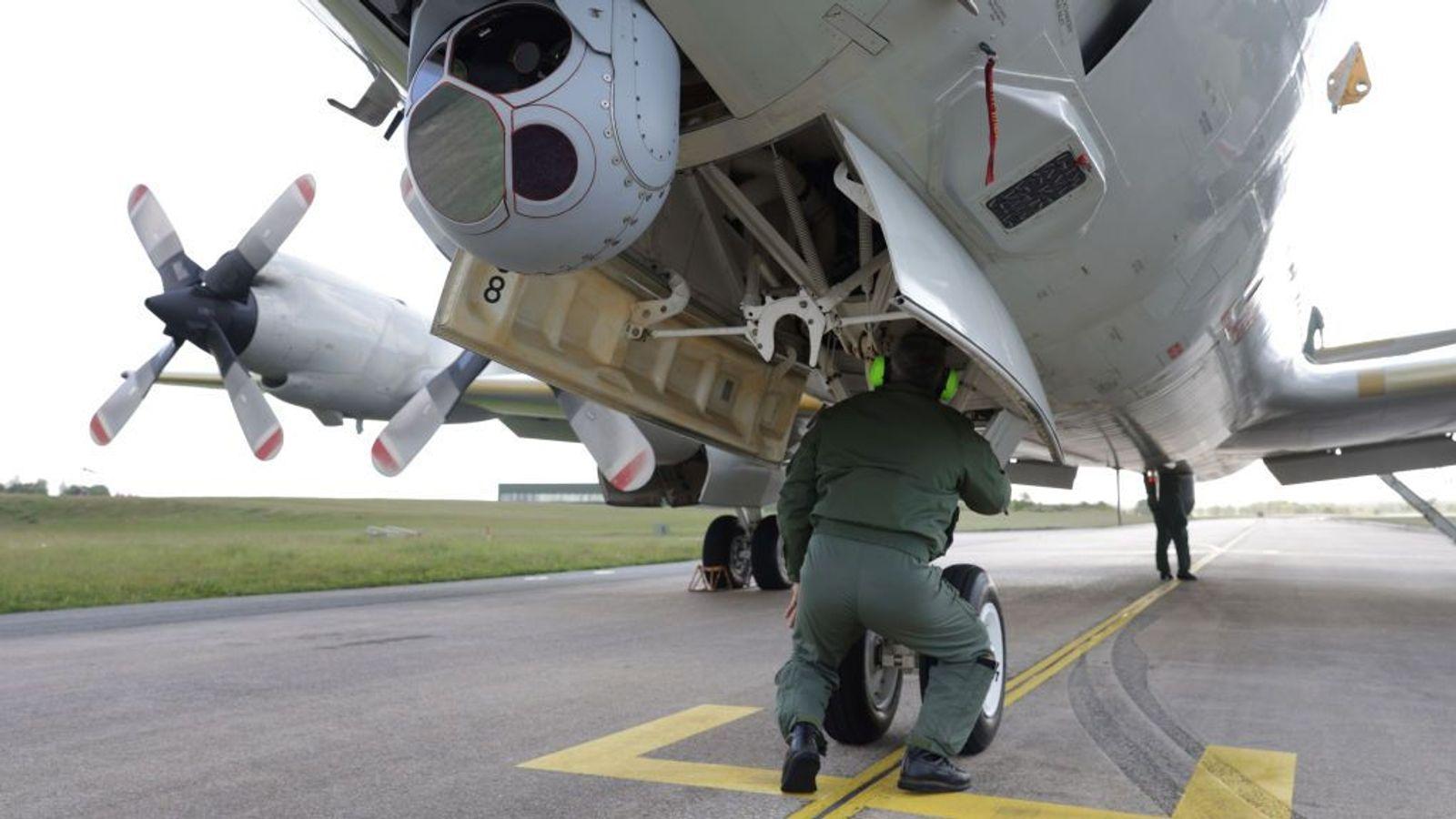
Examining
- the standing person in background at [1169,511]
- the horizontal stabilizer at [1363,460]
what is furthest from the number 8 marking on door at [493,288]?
the horizontal stabilizer at [1363,460]

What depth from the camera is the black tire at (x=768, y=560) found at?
11844 millimetres

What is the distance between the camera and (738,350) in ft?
21.1

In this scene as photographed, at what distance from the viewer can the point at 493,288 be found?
209 inches

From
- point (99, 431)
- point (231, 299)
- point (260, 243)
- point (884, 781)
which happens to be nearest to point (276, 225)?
point (260, 243)

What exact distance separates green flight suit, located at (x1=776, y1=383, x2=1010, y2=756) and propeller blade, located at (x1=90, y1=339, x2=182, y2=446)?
9992mm

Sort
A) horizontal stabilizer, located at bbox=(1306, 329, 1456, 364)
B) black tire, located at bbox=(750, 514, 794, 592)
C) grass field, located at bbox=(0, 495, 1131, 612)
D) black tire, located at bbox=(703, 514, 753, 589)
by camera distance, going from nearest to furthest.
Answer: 1. horizontal stabilizer, located at bbox=(1306, 329, 1456, 364)
2. black tire, located at bbox=(750, 514, 794, 592)
3. black tire, located at bbox=(703, 514, 753, 589)
4. grass field, located at bbox=(0, 495, 1131, 612)

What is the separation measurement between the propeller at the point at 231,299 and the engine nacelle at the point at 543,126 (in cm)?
757

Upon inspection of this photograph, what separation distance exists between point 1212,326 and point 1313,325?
6297 mm

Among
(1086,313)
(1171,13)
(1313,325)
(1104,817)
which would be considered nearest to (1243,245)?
(1086,313)

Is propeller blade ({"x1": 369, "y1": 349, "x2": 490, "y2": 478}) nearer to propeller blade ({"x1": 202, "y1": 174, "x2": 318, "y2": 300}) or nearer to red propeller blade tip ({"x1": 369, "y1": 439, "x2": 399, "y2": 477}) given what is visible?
red propeller blade tip ({"x1": 369, "y1": 439, "x2": 399, "y2": 477})

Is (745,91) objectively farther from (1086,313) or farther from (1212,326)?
(1212,326)

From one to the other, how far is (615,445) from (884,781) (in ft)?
18.1

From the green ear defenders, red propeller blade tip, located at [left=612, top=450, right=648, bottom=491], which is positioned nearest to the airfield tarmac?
red propeller blade tip, located at [left=612, top=450, right=648, bottom=491]

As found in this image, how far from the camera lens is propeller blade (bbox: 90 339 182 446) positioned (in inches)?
432
